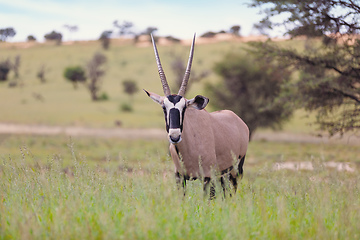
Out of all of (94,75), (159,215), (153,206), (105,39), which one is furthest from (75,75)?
(159,215)

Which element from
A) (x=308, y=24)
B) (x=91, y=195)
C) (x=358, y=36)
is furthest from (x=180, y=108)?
(x=358, y=36)

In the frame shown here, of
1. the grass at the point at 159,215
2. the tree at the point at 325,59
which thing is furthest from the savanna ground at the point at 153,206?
the tree at the point at 325,59

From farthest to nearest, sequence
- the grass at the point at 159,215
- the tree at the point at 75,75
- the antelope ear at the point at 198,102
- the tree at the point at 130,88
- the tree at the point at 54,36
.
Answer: the tree at the point at 75,75, the tree at the point at 130,88, the tree at the point at 54,36, the antelope ear at the point at 198,102, the grass at the point at 159,215

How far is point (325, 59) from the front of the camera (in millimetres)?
12133

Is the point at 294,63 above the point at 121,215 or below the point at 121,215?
above

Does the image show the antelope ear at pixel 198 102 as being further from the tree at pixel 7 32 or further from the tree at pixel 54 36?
the tree at pixel 54 36

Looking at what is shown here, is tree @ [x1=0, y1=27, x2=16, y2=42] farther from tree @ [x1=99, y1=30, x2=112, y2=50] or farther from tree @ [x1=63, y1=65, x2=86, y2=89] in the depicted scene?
tree @ [x1=99, y1=30, x2=112, y2=50]

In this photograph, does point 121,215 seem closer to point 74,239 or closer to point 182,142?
point 74,239

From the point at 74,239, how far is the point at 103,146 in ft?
60.0

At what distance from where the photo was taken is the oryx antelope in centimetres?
542

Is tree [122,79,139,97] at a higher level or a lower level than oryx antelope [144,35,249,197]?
lower

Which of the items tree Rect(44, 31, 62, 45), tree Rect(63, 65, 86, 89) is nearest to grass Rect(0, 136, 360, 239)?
tree Rect(44, 31, 62, 45)

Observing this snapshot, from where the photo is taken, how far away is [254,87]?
25.3 meters

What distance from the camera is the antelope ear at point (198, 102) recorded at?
5727 millimetres
